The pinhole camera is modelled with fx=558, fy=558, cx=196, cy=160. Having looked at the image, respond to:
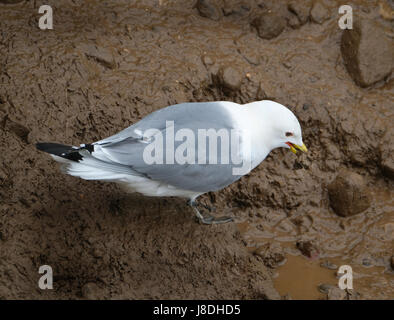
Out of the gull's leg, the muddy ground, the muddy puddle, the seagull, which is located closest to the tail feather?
the seagull

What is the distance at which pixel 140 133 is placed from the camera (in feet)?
11.0

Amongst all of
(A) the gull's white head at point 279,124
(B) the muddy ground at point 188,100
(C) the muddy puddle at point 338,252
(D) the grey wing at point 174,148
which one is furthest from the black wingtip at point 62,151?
(C) the muddy puddle at point 338,252

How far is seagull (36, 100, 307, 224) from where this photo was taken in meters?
3.27

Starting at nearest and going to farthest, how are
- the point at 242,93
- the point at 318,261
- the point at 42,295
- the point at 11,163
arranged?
the point at 42,295 → the point at 11,163 → the point at 318,261 → the point at 242,93

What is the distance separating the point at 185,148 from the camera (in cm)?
331

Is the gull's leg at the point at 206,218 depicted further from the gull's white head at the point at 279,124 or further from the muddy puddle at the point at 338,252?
the gull's white head at the point at 279,124

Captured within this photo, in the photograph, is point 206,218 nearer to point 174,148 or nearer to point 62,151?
point 174,148

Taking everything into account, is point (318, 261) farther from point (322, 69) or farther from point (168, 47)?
point (168, 47)

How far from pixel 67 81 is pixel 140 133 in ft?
3.57

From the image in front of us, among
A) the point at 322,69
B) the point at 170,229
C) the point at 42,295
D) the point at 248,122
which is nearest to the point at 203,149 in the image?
the point at 248,122

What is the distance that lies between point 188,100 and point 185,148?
1087 mm

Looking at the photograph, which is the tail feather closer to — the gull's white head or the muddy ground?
the muddy ground

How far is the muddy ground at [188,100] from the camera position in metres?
3.53

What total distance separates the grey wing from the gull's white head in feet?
0.77
